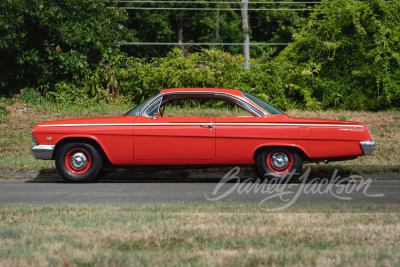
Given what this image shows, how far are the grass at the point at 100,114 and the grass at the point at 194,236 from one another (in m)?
3.87

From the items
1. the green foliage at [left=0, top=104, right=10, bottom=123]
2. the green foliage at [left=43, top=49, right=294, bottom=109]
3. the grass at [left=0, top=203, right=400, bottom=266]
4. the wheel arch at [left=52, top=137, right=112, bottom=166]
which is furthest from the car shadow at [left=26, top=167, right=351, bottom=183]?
the green foliage at [left=43, top=49, right=294, bottom=109]

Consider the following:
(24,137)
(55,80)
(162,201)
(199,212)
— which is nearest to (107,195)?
(162,201)

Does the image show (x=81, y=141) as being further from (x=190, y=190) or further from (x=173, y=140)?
(x=190, y=190)

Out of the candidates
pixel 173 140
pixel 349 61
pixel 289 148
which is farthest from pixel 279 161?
pixel 349 61

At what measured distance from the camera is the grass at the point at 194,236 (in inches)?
180

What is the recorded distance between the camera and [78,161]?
9914 millimetres

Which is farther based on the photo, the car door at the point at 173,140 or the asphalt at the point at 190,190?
the car door at the point at 173,140

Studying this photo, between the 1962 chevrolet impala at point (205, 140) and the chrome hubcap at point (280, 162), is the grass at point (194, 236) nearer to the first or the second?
the 1962 chevrolet impala at point (205, 140)

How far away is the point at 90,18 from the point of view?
61.9ft

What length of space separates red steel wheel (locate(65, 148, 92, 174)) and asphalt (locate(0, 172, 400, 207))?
0.27 m

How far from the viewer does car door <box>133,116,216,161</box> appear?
31.4ft

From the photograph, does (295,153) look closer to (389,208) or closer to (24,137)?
(389,208)

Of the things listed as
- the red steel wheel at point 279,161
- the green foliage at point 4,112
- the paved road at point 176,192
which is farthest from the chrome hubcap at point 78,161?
the green foliage at point 4,112

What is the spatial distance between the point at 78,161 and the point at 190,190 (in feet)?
6.80
